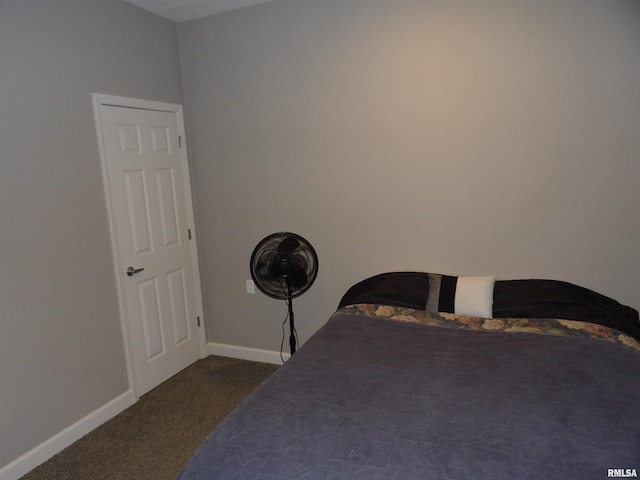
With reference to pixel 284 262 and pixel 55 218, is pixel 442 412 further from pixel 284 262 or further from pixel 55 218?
pixel 55 218

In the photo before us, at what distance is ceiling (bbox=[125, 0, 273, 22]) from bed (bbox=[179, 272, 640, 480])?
2.27m

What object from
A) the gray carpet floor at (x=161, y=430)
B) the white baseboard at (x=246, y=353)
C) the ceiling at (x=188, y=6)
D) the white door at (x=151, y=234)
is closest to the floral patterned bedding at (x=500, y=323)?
the white baseboard at (x=246, y=353)

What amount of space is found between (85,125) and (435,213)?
2.21m

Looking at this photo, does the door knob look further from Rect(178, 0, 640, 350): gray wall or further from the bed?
the bed

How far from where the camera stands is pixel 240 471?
1.31m

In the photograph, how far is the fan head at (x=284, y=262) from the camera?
8.61 feet

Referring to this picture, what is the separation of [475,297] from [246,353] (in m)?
1.90

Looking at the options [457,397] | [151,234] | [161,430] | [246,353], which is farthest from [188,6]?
[457,397]

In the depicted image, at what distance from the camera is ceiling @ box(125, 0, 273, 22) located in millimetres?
2789

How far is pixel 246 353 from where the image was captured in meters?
3.44

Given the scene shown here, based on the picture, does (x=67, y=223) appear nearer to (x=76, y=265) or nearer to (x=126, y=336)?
(x=76, y=265)

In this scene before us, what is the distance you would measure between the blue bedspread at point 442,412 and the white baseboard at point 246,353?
125 cm

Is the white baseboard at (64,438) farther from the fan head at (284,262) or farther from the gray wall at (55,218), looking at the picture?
the fan head at (284,262)

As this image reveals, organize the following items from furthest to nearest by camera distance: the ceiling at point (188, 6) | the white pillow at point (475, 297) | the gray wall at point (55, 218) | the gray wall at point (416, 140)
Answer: the ceiling at point (188, 6) < the white pillow at point (475, 297) < the gray wall at point (416, 140) < the gray wall at point (55, 218)
